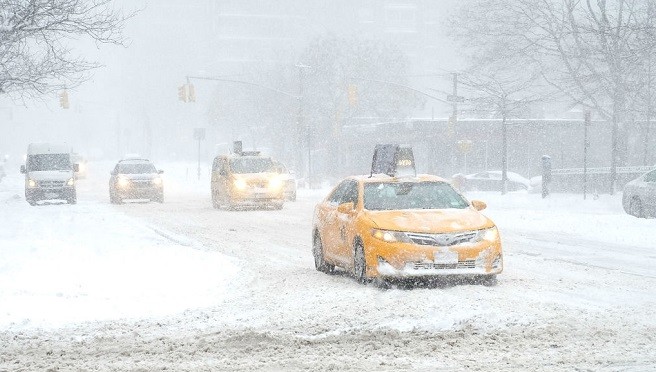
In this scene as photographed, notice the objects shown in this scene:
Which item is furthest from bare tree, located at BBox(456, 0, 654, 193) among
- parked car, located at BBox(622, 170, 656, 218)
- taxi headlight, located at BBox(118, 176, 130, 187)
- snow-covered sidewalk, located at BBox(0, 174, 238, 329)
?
snow-covered sidewalk, located at BBox(0, 174, 238, 329)

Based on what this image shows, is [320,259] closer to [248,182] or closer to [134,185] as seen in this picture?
[248,182]

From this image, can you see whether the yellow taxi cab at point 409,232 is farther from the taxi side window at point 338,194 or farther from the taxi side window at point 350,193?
the taxi side window at point 338,194

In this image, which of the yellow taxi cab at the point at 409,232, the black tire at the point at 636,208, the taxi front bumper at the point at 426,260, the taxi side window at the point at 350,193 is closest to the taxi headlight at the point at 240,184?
the black tire at the point at 636,208

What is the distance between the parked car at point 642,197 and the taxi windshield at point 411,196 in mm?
14050

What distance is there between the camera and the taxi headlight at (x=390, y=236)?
12141 mm

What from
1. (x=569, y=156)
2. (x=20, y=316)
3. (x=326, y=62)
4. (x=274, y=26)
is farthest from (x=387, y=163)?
(x=274, y=26)

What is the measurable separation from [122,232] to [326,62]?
5775cm

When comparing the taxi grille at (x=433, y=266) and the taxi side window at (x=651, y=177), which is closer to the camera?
the taxi grille at (x=433, y=266)

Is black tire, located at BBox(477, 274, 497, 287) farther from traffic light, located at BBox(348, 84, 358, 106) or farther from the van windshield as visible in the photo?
traffic light, located at BBox(348, 84, 358, 106)

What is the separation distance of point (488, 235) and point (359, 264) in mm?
1584

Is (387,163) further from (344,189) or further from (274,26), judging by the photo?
(274,26)

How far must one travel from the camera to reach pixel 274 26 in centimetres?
17162

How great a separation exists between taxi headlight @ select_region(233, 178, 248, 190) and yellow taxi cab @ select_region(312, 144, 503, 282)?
1834cm

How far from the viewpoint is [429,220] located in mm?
12391
